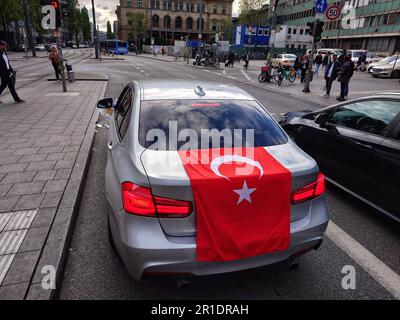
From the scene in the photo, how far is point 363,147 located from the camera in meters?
3.85

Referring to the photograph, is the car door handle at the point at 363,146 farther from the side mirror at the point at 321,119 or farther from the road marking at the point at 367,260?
the road marking at the point at 367,260

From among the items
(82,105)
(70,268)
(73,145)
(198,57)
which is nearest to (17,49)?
(198,57)

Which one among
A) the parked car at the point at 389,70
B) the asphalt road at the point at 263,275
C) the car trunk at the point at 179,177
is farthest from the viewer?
the parked car at the point at 389,70

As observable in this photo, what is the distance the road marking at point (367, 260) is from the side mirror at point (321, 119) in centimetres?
155

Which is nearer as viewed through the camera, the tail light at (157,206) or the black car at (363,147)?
the tail light at (157,206)

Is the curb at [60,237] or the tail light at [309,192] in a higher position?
the tail light at [309,192]

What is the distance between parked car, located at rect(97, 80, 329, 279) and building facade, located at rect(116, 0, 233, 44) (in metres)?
98.2

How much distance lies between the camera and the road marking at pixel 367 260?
276 centimetres

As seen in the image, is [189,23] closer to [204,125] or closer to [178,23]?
[178,23]

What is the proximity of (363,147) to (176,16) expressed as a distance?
10638 cm

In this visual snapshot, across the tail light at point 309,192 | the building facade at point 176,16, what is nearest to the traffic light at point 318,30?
the tail light at point 309,192

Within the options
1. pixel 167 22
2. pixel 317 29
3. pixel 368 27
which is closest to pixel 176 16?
pixel 167 22

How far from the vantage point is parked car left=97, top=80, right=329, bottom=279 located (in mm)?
2127
